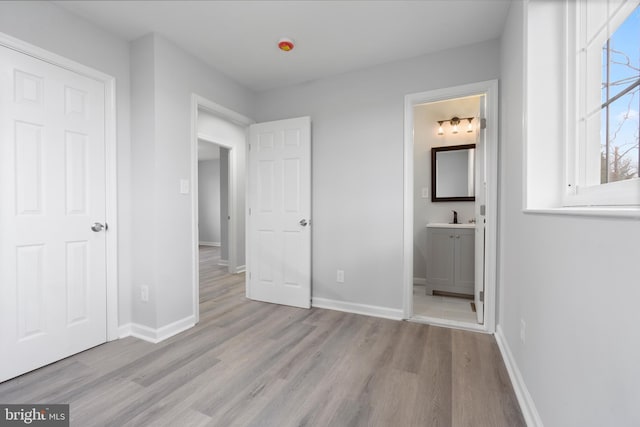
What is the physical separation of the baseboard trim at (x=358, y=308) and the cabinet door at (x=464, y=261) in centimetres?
113

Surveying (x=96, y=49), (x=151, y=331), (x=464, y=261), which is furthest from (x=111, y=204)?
(x=464, y=261)

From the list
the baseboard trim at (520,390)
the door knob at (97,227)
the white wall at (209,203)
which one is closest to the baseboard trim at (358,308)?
the baseboard trim at (520,390)

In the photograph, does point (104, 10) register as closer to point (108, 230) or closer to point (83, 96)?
point (83, 96)

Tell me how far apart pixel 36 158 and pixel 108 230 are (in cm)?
66

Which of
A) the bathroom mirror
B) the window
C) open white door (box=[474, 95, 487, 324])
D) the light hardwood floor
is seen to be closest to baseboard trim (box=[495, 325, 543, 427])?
the light hardwood floor

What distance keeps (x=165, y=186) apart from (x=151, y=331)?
1.18m

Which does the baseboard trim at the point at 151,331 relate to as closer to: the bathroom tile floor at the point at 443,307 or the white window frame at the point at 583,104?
the bathroom tile floor at the point at 443,307

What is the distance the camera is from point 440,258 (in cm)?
349

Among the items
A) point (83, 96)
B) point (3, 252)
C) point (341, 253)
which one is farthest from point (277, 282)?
point (83, 96)

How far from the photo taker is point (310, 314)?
2865 mm

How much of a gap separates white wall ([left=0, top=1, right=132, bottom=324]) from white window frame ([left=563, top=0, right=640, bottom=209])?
2.98 m

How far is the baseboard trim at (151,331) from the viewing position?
2.28 meters

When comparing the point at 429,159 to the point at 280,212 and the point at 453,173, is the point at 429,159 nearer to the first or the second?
the point at 453,173

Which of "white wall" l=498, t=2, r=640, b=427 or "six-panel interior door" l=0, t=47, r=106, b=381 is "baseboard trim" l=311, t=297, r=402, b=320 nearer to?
"white wall" l=498, t=2, r=640, b=427
